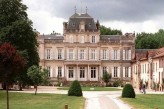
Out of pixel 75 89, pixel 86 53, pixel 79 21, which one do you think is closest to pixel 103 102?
pixel 75 89

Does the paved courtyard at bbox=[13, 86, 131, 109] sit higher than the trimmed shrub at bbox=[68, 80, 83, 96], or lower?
lower

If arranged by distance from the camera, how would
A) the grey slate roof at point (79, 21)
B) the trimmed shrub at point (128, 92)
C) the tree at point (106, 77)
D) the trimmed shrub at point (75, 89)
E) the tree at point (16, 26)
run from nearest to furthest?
the trimmed shrub at point (128, 92)
the trimmed shrub at point (75, 89)
the tree at point (16, 26)
the tree at point (106, 77)
the grey slate roof at point (79, 21)

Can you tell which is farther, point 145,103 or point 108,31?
point 108,31

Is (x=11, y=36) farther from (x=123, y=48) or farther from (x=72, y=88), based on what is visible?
(x=123, y=48)

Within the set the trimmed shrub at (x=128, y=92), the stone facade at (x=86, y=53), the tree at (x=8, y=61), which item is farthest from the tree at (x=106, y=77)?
the tree at (x=8, y=61)

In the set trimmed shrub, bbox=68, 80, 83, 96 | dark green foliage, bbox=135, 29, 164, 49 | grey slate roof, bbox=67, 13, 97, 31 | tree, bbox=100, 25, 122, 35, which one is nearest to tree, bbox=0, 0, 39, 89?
trimmed shrub, bbox=68, 80, 83, 96

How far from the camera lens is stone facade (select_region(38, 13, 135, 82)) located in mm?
87312

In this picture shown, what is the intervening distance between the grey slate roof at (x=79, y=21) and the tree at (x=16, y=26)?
37461 millimetres

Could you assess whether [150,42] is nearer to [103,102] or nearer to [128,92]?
[128,92]

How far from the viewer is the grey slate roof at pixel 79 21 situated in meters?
87.8

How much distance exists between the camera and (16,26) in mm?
47969

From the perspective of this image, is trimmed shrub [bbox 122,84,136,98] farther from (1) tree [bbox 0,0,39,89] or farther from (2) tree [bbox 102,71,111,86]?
(2) tree [bbox 102,71,111,86]

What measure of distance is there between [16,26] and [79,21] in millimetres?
40240

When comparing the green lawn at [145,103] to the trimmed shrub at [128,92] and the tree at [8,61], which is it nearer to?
the trimmed shrub at [128,92]
